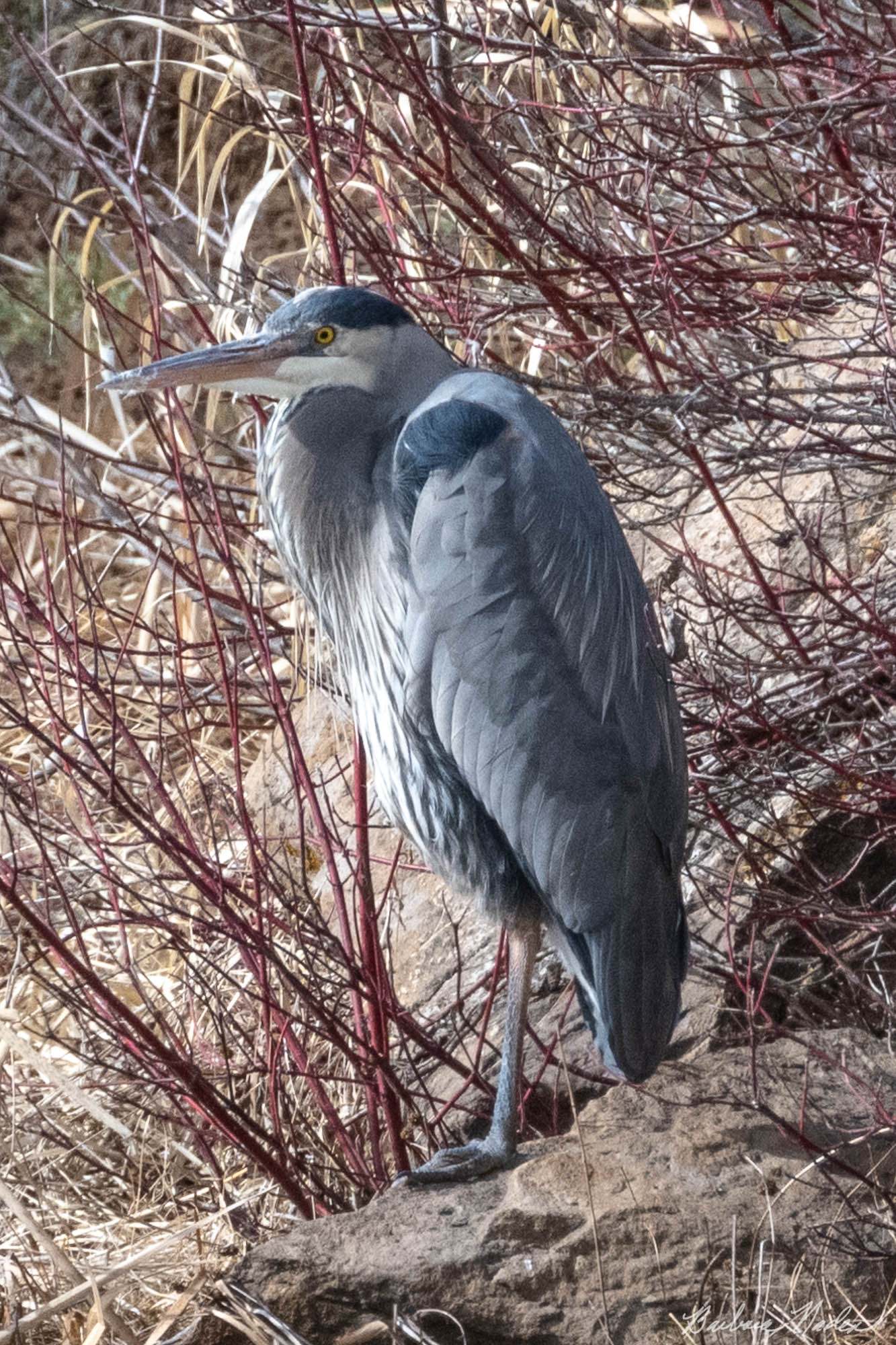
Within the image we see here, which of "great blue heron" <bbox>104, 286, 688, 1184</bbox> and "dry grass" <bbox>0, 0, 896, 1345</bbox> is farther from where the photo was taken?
"dry grass" <bbox>0, 0, 896, 1345</bbox>

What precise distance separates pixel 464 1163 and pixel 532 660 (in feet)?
2.46

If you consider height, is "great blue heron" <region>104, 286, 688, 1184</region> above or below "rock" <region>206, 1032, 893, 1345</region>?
above

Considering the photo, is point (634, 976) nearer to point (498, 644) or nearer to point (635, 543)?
point (498, 644)

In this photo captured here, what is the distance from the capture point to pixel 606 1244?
2.12 meters

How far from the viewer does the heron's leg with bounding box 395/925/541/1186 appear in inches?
90.9

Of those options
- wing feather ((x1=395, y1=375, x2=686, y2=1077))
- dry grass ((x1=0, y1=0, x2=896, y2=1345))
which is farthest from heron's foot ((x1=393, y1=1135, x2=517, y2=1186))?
wing feather ((x1=395, y1=375, x2=686, y2=1077))

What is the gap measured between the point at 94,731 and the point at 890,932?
2598 mm

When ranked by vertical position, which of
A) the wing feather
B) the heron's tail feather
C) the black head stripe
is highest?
the black head stripe

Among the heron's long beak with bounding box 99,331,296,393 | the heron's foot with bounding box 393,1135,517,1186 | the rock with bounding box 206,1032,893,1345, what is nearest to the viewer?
the rock with bounding box 206,1032,893,1345

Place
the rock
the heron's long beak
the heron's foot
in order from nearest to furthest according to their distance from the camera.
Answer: the rock, the heron's long beak, the heron's foot

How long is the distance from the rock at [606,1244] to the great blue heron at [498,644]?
0.14 meters

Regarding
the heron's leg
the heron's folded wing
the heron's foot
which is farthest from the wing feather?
the heron's foot

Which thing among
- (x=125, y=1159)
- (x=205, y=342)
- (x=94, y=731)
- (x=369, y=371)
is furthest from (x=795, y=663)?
(x=94, y=731)

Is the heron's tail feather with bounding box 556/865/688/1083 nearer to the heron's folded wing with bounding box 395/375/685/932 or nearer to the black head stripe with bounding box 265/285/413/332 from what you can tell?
the heron's folded wing with bounding box 395/375/685/932
